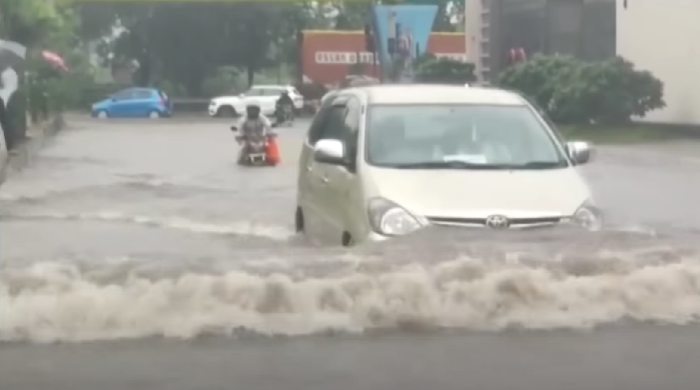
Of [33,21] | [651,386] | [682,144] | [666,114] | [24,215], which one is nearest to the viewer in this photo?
[651,386]

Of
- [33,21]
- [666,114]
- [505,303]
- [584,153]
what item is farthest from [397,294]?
[33,21]

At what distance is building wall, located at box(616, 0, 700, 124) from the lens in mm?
35781

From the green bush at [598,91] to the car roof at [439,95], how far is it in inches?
937

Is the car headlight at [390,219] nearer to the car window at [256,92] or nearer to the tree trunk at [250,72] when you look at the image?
the car window at [256,92]

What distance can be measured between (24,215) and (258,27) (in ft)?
171

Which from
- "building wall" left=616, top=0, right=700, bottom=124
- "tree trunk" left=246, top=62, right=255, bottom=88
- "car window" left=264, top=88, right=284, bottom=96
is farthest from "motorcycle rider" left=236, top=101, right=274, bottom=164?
"tree trunk" left=246, top=62, right=255, bottom=88

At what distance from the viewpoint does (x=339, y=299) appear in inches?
279

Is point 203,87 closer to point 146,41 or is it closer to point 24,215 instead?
point 146,41

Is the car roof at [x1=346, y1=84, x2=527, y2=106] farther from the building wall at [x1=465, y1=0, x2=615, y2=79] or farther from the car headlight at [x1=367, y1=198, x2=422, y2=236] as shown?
the building wall at [x1=465, y1=0, x2=615, y2=79]

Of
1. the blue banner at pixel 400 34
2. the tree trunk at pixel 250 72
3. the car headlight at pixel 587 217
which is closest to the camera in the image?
the car headlight at pixel 587 217

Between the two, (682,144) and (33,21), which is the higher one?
(33,21)

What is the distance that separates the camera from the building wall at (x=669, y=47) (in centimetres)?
3578

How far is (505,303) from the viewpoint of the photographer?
7.13 metres

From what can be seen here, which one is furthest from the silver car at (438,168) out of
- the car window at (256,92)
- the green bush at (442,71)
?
the car window at (256,92)
